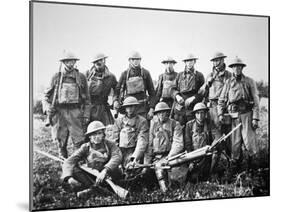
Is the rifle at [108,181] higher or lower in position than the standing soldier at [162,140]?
lower

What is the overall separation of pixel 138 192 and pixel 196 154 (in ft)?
2.14

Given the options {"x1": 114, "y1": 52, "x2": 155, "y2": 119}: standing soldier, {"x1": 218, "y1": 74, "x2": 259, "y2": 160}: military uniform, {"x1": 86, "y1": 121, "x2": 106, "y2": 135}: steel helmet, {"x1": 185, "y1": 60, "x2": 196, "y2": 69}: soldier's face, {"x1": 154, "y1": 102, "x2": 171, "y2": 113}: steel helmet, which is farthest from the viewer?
{"x1": 218, "y1": 74, "x2": 259, "y2": 160}: military uniform

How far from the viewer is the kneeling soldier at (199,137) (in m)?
4.76

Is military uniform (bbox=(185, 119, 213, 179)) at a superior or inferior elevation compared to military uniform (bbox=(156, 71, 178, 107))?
inferior

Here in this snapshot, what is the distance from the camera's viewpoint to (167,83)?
185 inches

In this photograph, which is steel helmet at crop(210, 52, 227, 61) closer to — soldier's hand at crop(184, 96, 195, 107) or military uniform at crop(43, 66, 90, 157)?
soldier's hand at crop(184, 96, 195, 107)

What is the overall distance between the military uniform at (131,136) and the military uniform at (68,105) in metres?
0.31

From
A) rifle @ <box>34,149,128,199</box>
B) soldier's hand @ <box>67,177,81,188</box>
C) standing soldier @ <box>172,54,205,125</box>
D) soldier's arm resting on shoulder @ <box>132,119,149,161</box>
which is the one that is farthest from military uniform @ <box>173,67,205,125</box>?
soldier's hand @ <box>67,177,81,188</box>

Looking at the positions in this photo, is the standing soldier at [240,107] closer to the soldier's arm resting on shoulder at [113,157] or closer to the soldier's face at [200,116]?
the soldier's face at [200,116]

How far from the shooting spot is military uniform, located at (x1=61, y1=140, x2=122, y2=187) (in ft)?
14.4

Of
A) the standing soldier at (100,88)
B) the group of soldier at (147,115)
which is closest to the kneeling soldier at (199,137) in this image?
the group of soldier at (147,115)

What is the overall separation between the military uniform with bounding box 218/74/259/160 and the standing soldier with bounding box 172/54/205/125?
0.88ft
